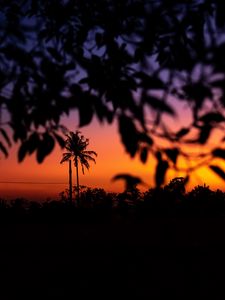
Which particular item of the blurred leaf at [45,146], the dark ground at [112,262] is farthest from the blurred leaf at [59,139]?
the dark ground at [112,262]

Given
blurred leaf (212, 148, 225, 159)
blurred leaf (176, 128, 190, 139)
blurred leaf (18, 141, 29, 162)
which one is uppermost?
blurred leaf (176, 128, 190, 139)

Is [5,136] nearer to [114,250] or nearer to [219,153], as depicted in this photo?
[219,153]

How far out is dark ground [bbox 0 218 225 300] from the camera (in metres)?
12.3

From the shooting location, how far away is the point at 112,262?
54.4 ft

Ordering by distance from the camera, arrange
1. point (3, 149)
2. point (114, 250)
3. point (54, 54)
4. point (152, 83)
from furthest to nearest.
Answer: point (114, 250) → point (54, 54) → point (3, 149) → point (152, 83)

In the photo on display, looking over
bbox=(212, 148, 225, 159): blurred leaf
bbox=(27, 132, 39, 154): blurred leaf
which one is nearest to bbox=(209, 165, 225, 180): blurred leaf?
bbox=(212, 148, 225, 159): blurred leaf

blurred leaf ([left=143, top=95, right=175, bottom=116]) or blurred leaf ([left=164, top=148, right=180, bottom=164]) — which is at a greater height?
blurred leaf ([left=143, top=95, right=175, bottom=116])

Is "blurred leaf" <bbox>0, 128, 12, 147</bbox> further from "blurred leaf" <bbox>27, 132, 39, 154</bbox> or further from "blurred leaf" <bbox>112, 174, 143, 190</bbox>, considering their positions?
"blurred leaf" <bbox>112, 174, 143, 190</bbox>

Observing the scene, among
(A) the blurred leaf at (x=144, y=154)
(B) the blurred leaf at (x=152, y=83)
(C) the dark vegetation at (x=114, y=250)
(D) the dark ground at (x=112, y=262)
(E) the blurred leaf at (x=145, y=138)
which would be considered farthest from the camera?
(D) the dark ground at (x=112, y=262)

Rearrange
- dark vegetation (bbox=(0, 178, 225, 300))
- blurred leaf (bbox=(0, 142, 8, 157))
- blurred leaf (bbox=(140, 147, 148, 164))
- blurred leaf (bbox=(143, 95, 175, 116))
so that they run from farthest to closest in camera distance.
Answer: dark vegetation (bbox=(0, 178, 225, 300))
blurred leaf (bbox=(0, 142, 8, 157))
blurred leaf (bbox=(140, 147, 148, 164))
blurred leaf (bbox=(143, 95, 175, 116))

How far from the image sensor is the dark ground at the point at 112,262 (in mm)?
12266

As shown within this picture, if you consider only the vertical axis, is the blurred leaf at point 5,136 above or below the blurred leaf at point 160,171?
above

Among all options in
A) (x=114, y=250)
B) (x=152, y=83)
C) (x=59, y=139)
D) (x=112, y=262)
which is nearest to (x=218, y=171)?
(x=152, y=83)

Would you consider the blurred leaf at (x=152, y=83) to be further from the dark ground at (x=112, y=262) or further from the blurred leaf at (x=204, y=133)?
the dark ground at (x=112, y=262)
